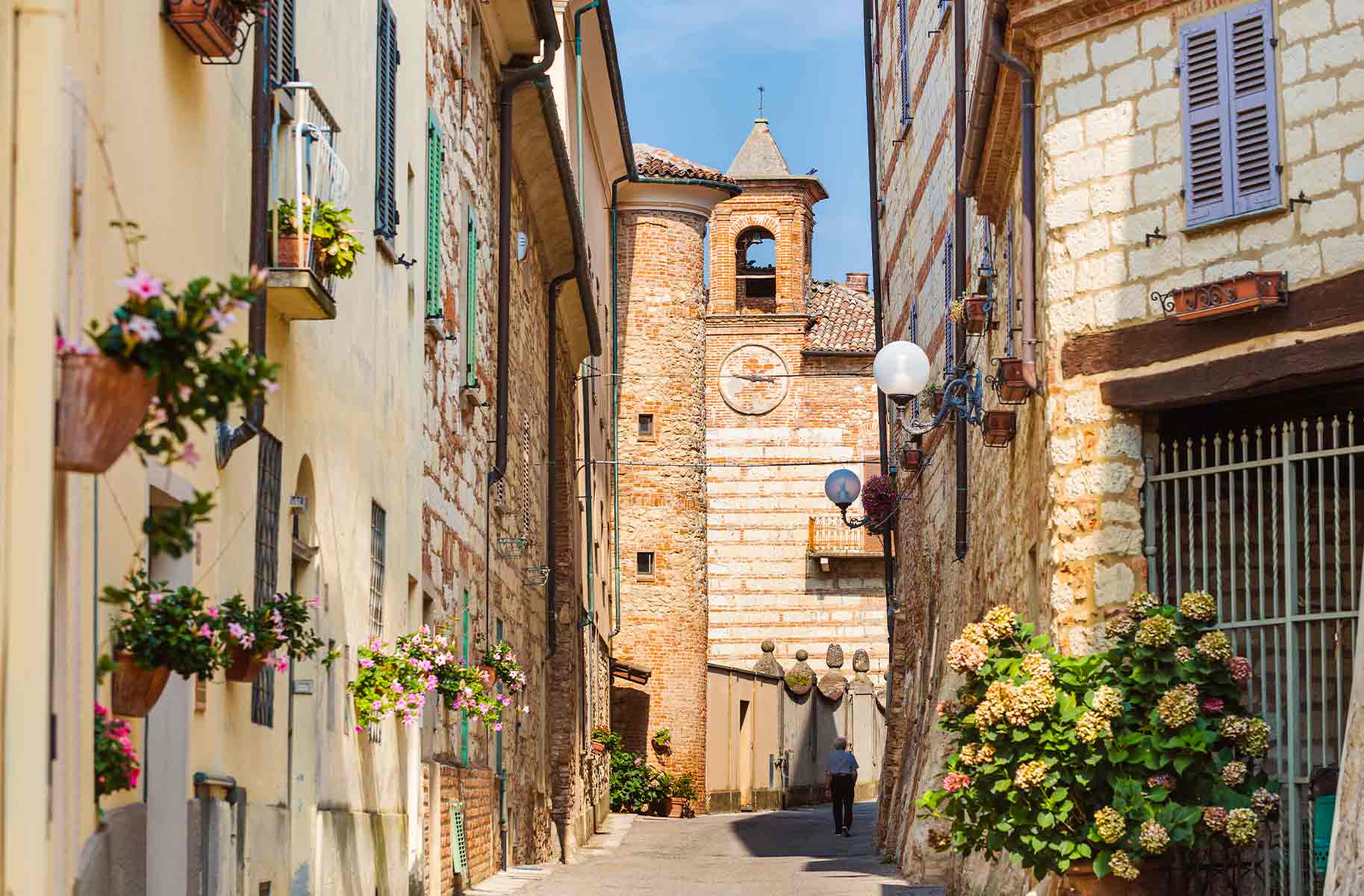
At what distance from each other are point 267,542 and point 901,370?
232 inches

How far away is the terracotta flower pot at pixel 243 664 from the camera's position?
681 cm

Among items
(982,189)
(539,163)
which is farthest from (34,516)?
(539,163)

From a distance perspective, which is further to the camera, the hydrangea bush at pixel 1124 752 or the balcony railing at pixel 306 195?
the hydrangea bush at pixel 1124 752

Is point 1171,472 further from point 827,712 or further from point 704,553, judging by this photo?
point 827,712

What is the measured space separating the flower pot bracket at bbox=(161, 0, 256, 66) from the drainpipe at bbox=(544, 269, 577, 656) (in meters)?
14.0

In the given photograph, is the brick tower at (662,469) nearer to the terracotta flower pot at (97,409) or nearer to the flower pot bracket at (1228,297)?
the flower pot bracket at (1228,297)

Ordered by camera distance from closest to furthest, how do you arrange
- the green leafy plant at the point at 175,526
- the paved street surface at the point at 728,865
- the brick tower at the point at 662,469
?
1. the green leafy plant at the point at 175,526
2. the paved street surface at the point at 728,865
3. the brick tower at the point at 662,469

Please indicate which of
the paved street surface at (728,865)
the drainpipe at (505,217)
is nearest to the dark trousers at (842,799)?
the paved street surface at (728,865)

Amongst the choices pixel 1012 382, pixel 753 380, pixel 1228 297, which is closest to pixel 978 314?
pixel 1012 382

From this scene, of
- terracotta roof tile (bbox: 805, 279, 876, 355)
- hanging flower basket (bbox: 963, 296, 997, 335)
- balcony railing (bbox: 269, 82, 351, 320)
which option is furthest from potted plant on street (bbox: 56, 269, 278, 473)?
terracotta roof tile (bbox: 805, 279, 876, 355)

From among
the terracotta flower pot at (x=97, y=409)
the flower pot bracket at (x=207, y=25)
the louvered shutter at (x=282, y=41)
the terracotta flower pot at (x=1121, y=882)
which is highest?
→ the louvered shutter at (x=282, y=41)

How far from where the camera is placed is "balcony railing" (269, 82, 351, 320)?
8141 mm

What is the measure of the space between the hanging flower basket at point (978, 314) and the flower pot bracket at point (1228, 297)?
11.4 feet

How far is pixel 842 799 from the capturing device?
25.8 metres
